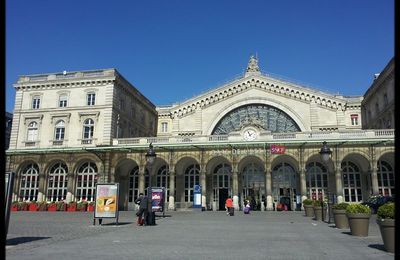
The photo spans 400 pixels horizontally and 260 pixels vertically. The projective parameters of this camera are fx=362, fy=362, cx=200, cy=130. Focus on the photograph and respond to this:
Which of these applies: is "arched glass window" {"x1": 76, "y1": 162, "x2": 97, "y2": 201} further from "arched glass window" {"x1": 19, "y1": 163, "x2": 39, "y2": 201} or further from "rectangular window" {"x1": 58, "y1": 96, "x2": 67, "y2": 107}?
"rectangular window" {"x1": 58, "y1": 96, "x2": 67, "y2": 107}

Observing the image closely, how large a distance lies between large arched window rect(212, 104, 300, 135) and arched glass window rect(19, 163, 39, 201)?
23336 millimetres

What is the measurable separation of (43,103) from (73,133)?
19.0 feet

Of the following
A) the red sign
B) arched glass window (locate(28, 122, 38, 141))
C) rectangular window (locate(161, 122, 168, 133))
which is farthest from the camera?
rectangular window (locate(161, 122, 168, 133))

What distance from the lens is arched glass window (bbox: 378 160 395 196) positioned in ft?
130

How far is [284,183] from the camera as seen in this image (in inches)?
1651

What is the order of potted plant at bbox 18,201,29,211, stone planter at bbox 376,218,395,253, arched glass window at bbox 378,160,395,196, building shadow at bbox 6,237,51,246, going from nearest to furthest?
stone planter at bbox 376,218,395,253 → building shadow at bbox 6,237,51,246 → potted plant at bbox 18,201,29,211 → arched glass window at bbox 378,160,395,196

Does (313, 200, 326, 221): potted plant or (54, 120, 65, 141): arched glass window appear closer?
(313, 200, 326, 221): potted plant

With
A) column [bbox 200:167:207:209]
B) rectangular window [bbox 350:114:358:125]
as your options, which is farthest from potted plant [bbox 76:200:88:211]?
rectangular window [bbox 350:114:358:125]

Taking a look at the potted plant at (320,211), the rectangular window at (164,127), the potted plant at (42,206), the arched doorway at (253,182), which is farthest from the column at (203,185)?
the rectangular window at (164,127)

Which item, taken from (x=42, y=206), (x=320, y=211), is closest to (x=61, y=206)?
(x=42, y=206)

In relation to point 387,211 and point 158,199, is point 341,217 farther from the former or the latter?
point 158,199

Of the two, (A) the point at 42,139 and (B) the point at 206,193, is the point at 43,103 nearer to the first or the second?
(A) the point at 42,139

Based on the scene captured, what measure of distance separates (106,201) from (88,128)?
26.8 meters

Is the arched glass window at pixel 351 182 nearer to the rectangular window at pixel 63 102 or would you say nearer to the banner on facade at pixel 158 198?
the banner on facade at pixel 158 198
